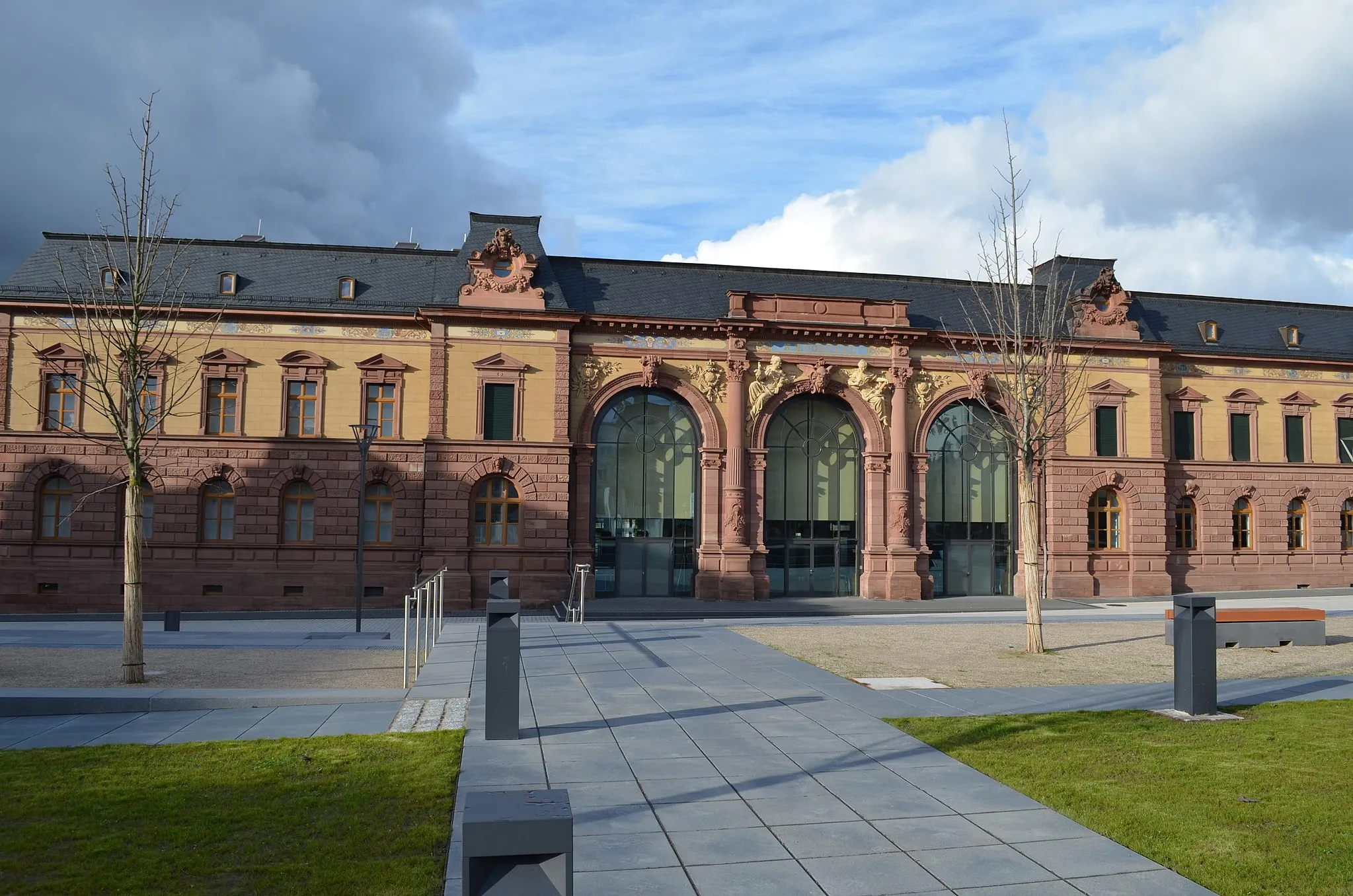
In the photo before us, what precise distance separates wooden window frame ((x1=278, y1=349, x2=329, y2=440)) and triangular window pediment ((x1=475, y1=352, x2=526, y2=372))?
17.4 feet

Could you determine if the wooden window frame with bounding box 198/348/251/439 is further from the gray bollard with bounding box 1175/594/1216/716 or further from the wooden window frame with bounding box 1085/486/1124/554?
the wooden window frame with bounding box 1085/486/1124/554

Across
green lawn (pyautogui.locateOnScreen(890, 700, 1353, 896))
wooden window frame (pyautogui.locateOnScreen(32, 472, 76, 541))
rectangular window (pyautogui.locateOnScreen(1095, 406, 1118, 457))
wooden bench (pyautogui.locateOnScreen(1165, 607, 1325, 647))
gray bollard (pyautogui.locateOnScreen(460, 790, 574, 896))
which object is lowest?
green lawn (pyautogui.locateOnScreen(890, 700, 1353, 896))

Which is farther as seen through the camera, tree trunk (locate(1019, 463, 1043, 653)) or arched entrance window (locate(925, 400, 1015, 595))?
arched entrance window (locate(925, 400, 1015, 595))

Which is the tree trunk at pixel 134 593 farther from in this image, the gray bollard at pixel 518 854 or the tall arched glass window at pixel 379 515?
the tall arched glass window at pixel 379 515

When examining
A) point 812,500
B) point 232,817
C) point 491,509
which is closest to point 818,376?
point 812,500

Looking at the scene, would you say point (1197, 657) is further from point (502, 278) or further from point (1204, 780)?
point (502, 278)

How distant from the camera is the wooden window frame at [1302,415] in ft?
137

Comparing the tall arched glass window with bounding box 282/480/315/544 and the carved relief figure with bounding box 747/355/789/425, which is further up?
the carved relief figure with bounding box 747/355/789/425

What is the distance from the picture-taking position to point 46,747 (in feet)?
35.4

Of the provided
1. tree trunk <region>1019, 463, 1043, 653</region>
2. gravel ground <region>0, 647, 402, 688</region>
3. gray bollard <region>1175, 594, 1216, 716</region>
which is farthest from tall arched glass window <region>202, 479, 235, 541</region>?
gray bollard <region>1175, 594, 1216, 716</region>

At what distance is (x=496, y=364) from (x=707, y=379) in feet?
24.7

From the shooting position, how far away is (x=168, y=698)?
42.9 ft

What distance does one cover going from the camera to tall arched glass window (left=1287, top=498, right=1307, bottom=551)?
41.8 m

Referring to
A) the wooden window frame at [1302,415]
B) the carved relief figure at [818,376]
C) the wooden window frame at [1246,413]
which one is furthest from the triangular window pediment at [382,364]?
the wooden window frame at [1302,415]
